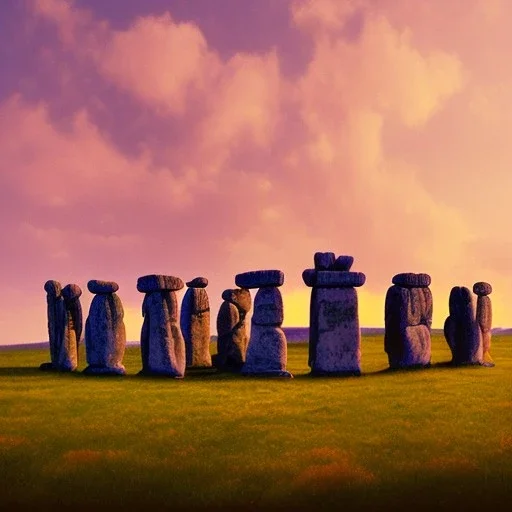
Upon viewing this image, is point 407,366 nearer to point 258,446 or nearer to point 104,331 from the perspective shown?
point 104,331

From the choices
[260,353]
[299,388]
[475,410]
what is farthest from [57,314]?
[475,410]

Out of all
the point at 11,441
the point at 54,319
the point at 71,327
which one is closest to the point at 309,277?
the point at 71,327

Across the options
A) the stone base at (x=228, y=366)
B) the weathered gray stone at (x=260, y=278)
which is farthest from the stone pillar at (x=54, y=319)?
the weathered gray stone at (x=260, y=278)

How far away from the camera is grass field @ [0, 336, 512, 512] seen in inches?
301

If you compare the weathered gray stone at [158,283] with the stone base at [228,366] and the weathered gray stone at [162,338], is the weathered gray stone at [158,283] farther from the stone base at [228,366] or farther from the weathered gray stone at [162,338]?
the stone base at [228,366]

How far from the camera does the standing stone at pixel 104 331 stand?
1880 cm

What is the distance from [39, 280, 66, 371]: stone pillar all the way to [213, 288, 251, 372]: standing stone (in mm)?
5037

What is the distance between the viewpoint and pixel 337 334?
18.9 meters

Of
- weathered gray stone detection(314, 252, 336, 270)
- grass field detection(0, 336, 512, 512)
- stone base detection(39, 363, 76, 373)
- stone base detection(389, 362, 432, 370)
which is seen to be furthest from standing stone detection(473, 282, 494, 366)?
stone base detection(39, 363, 76, 373)

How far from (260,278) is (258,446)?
9.30 metres

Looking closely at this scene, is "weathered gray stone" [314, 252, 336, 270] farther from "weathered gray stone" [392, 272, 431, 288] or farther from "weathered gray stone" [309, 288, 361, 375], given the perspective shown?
"weathered gray stone" [392, 272, 431, 288]

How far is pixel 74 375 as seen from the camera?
61.8ft

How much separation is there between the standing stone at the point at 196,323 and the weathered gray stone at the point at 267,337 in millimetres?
4895

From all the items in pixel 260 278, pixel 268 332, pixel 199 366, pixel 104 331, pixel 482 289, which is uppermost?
pixel 260 278
